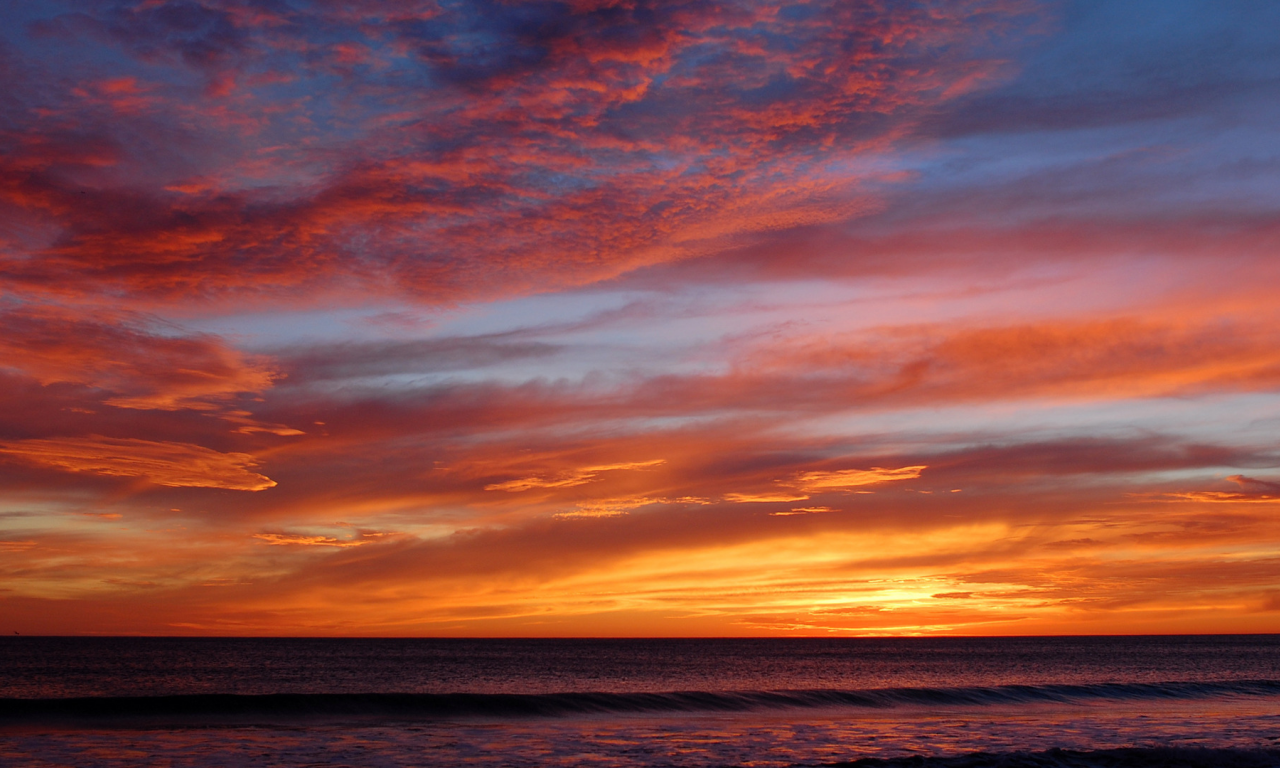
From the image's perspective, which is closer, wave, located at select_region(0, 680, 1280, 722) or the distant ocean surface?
the distant ocean surface

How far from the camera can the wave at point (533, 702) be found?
1158 inches

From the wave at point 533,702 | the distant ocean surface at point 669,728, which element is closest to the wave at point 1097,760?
the distant ocean surface at point 669,728

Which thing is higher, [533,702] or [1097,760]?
[1097,760]

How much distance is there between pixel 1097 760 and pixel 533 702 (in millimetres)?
20839

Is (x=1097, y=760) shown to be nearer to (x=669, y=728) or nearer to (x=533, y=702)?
(x=669, y=728)

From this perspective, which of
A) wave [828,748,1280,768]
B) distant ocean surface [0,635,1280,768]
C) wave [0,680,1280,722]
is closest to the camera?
wave [828,748,1280,768]

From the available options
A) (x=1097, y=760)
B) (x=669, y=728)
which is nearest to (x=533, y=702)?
(x=669, y=728)

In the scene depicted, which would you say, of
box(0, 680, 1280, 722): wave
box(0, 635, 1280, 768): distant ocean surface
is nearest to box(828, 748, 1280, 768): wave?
box(0, 635, 1280, 768): distant ocean surface

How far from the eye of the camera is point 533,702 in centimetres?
3384

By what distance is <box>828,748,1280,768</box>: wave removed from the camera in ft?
63.8

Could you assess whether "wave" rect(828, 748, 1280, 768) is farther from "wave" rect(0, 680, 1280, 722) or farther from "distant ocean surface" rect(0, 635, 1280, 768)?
"wave" rect(0, 680, 1280, 722)

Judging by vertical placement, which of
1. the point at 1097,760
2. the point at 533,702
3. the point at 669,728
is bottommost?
the point at 533,702

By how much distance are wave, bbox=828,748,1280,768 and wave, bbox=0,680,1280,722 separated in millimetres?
16181

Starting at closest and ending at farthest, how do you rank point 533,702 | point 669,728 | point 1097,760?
point 1097,760
point 669,728
point 533,702
